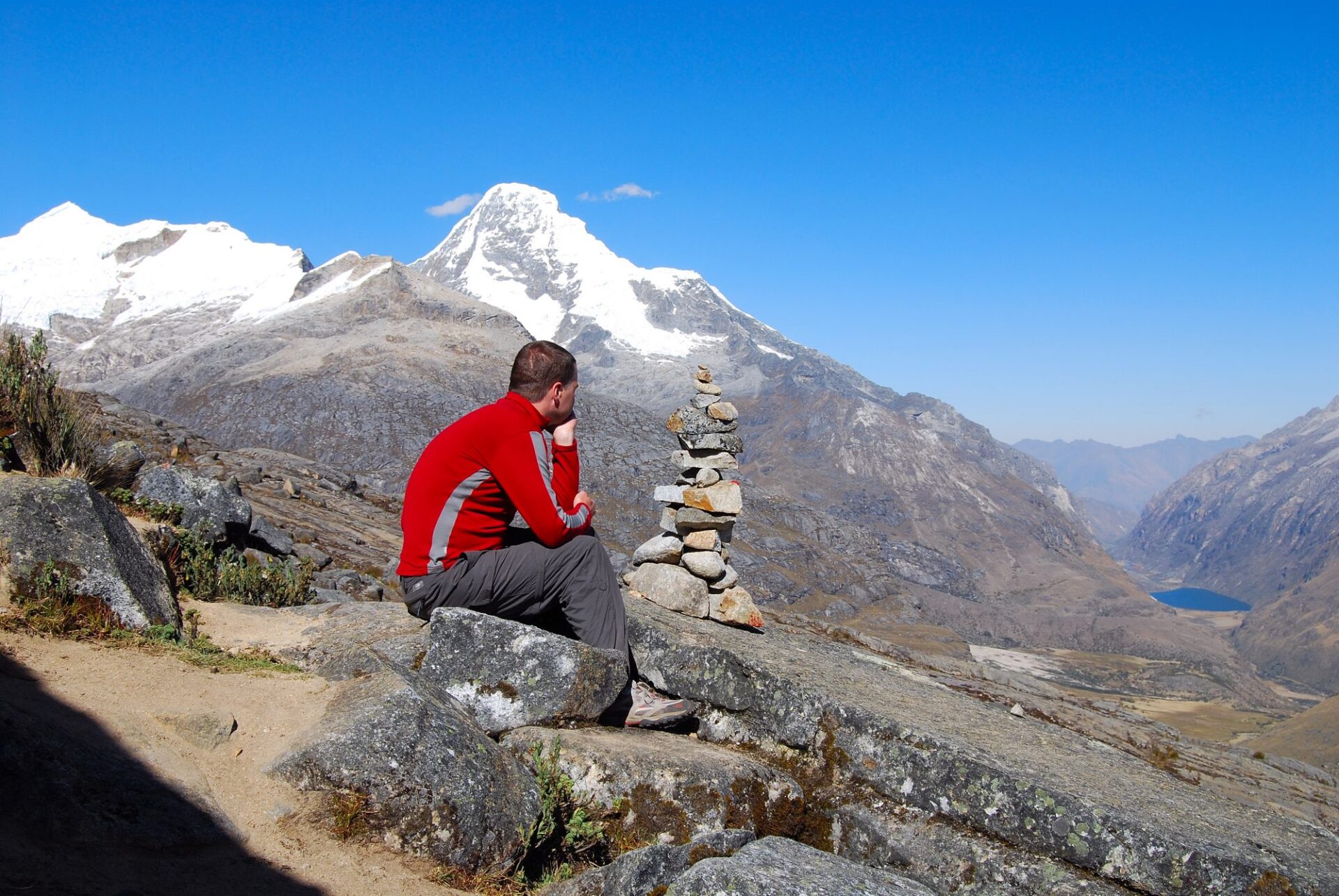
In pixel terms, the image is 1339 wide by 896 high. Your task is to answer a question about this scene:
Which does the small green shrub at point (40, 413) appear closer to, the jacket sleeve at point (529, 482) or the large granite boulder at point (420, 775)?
the jacket sleeve at point (529, 482)

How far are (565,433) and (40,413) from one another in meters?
6.56

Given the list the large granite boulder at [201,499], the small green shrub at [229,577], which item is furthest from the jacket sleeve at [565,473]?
the large granite boulder at [201,499]

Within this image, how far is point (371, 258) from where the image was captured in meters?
187

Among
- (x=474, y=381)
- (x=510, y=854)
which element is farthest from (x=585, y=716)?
(x=474, y=381)

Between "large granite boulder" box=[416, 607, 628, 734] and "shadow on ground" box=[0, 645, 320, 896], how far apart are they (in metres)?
2.37

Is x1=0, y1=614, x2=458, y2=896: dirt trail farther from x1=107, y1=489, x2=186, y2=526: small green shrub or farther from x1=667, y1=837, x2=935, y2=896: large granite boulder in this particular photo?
x1=107, y1=489, x2=186, y2=526: small green shrub

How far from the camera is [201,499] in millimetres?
12328

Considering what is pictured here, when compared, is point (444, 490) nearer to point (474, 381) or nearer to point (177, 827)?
point (177, 827)

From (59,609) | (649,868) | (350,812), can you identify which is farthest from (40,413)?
(649,868)

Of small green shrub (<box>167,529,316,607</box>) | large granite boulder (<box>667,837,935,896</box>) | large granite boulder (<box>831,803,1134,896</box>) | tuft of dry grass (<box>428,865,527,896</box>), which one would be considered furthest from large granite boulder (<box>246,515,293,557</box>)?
large granite boulder (<box>667,837,935,896</box>)

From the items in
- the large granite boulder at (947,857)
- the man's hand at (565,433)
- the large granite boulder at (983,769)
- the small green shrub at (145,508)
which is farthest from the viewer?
the small green shrub at (145,508)

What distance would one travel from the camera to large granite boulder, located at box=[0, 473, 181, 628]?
6.76m

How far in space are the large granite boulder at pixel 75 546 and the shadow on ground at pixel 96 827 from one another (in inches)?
71.8

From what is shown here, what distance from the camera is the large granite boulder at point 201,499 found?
38.5 feet
